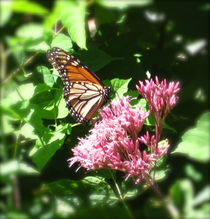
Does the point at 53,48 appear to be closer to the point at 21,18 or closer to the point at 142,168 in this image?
the point at 21,18

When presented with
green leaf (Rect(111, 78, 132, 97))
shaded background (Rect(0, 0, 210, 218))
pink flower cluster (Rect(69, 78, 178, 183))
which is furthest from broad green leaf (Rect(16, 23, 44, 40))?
green leaf (Rect(111, 78, 132, 97))

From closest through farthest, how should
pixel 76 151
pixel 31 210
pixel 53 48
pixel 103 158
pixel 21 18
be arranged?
pixel 31 210, pixel 21 18, pixel 103 158, pixel 76 151, pixel 53 48

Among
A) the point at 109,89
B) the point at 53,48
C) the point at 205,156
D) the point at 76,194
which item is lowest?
the point at 76,194

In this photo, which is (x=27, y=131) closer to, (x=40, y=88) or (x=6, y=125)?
(x=40, y=88)

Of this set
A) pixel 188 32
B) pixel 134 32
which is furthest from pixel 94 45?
pixel 188 32

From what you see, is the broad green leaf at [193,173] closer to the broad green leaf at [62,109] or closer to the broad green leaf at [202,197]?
the broad green leaf at [202,197]

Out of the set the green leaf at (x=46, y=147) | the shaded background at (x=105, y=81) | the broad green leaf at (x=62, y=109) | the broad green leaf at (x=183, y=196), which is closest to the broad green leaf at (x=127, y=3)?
the shaded background at (x=105, y=81)

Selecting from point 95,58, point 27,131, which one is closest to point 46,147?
point 27,131
